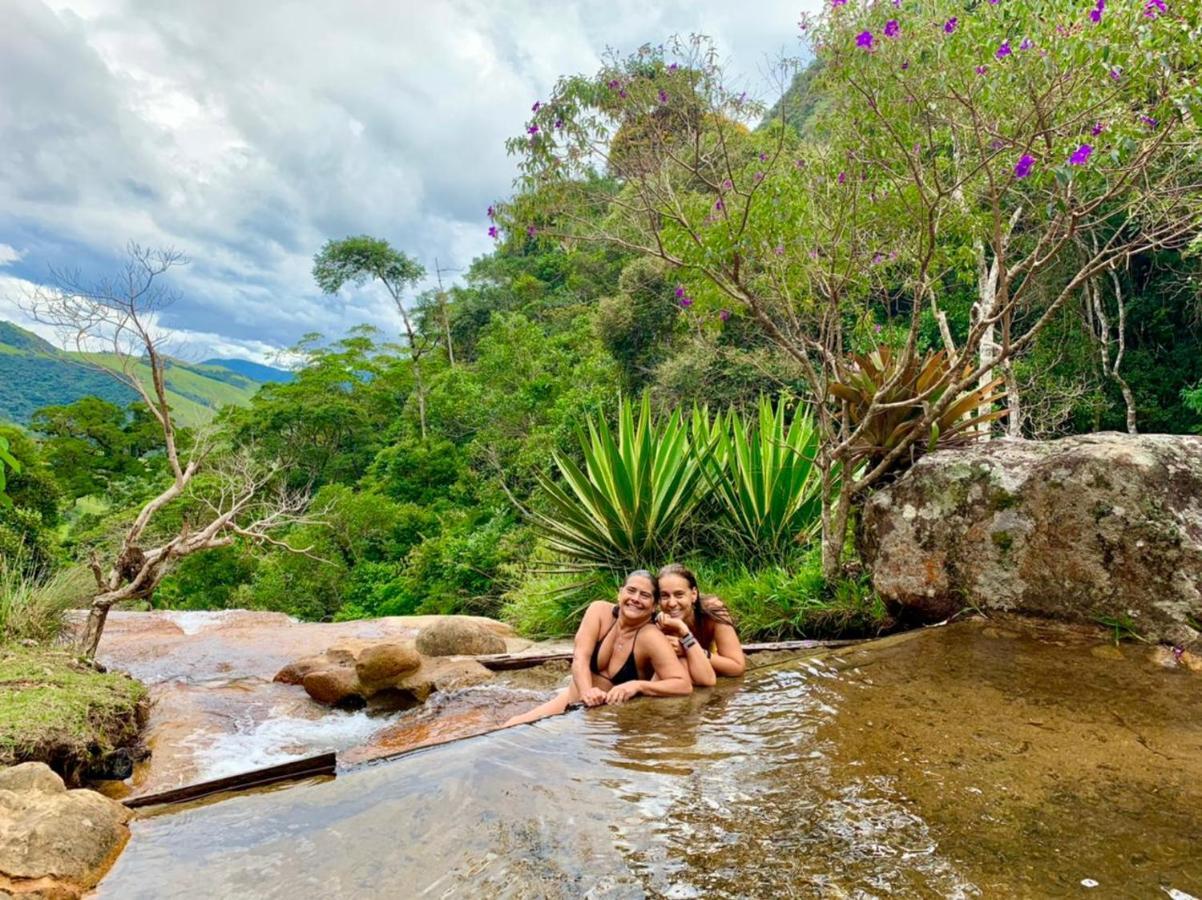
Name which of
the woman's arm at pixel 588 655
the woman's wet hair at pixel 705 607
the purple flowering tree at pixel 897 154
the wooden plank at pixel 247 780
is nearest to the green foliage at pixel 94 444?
the purple flowering tree at pixel 897 154

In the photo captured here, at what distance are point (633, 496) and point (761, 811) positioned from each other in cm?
403

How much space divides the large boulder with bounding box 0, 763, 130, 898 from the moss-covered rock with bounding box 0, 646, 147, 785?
124 centimetres

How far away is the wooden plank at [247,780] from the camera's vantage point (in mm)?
2457

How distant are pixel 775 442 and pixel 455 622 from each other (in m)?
3.05

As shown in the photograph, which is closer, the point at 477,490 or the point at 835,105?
the point at 835,105

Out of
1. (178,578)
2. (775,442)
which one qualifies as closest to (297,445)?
(178,578)

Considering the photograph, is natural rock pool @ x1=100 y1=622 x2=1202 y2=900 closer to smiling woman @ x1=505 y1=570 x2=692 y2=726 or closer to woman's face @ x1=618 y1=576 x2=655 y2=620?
smiling woman @ x1=505 y1=570 x2=692 y2=726

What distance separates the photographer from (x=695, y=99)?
18.7 ft

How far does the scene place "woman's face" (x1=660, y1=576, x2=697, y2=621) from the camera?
12.4 ft

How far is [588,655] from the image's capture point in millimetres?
3846

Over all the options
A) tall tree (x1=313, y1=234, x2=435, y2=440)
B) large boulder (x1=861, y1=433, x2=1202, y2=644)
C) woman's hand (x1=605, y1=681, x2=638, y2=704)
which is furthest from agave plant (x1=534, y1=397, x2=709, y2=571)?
tall tree (x1=313, y1=234, x2=435, y2=440)

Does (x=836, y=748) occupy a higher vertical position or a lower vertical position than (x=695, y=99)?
lower

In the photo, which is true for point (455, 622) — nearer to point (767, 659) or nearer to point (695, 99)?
point (767, 659)

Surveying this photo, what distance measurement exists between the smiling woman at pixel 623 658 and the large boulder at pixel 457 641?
6.90 feet
